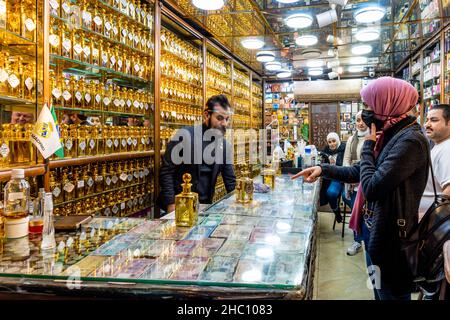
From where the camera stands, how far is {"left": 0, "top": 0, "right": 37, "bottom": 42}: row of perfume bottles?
2.17m

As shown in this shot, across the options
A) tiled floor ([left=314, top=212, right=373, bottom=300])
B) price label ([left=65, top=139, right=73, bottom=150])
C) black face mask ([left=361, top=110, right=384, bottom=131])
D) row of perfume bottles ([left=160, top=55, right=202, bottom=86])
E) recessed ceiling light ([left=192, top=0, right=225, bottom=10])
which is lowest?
tiled floor ([left=314, top=212, right=373, bottom=300])

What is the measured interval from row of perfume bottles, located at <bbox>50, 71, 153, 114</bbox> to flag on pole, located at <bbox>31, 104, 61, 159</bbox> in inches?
19.3

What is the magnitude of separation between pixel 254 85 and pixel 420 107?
3.78 metres

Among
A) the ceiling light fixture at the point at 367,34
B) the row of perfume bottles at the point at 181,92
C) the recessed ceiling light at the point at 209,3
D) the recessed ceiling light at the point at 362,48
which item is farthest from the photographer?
the recessed ceiling light at the point at 362,48

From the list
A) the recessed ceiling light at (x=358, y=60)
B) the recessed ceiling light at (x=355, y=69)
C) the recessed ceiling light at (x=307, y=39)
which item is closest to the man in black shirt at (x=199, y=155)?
the recessed ceiling light at (x=307, y=39)

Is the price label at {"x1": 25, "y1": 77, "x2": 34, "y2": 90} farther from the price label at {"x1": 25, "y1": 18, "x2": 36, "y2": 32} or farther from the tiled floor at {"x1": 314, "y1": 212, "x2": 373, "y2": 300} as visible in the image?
the tiled floor at {"x1": 314, "y1": 212, "x2": 373, "y2": 300}

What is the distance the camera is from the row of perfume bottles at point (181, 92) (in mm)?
4094

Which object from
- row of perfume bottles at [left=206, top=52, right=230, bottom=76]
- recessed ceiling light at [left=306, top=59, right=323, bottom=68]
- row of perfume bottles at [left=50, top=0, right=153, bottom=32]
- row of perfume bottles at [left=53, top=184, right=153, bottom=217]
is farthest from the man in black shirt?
recessed ceiling light at [left=306, top=59, right=323, bottom=68]

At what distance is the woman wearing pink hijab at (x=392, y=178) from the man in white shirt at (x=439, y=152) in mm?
709

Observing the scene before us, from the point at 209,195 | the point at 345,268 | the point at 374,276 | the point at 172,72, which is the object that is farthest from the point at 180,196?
the point at 172,72

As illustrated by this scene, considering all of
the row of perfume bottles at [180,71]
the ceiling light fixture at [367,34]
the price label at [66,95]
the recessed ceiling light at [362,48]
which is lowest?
the price label at [66,95]

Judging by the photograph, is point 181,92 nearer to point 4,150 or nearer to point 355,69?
point 4,150

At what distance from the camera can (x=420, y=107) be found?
696 cm

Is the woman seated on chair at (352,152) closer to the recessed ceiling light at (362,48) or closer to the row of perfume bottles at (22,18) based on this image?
the recessed ceiling light at (362,48)
